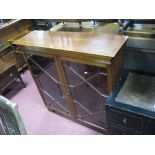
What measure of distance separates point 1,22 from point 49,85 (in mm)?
1906

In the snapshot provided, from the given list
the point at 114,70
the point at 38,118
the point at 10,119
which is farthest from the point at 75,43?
the point at 38,118

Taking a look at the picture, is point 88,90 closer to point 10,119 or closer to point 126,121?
point 126,121

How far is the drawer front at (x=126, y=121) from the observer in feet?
4.65

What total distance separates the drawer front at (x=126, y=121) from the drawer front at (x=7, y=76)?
1839mm

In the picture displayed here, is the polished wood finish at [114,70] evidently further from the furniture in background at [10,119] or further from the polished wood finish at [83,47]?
the furniture in background at [10,119]

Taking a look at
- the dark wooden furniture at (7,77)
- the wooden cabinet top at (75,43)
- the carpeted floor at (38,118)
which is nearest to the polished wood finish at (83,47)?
the wooden cabinet top at (75,43)

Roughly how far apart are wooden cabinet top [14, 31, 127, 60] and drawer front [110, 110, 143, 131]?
472mm

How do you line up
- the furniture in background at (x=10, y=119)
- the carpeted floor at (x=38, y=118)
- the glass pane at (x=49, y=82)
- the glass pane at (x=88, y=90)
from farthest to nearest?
1. the carpeted floor at (x=38, y=118)
2. the glass pane at (x=49, y=82)
3. the glass pane at (x=88, y=90)
4. the furniture in background at (x=10, y=119)

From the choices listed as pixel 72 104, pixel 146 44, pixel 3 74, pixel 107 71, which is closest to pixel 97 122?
pixel 72 104

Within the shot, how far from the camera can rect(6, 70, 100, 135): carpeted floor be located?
2217 mm

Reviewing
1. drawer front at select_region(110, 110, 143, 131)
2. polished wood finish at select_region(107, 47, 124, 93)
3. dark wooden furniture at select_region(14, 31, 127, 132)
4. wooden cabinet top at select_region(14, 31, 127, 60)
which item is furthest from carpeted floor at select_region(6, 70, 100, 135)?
wooden cabinet top at select_region(14, 31, 127, 60)

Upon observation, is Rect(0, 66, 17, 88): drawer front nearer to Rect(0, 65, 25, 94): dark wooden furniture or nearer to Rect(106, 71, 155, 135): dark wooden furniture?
Rect(0, 65, 25, 94): dark wooden furniture

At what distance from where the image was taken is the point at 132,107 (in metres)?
1.41

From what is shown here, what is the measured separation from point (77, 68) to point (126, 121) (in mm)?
585
